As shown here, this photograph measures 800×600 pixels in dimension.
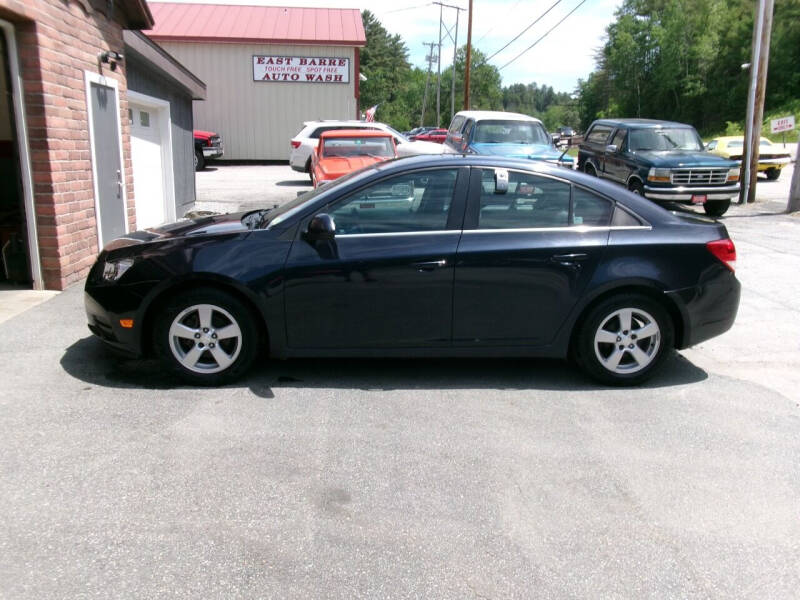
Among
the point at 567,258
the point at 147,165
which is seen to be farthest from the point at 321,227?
the point at 147,165

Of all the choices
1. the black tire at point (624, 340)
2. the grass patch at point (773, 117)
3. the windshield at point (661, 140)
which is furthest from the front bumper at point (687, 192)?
the grass patch at point (773, 117)

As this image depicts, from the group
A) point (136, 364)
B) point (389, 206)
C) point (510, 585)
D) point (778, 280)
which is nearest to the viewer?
point (510, 585)

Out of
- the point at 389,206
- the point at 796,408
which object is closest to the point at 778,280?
the point at 796,408

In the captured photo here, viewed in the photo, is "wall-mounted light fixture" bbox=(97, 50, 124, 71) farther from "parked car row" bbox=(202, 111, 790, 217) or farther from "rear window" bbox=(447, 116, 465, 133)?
"rear window" bbox=(447, 116, 465, 133)

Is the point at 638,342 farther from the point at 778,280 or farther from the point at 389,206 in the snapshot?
the point at 778,280

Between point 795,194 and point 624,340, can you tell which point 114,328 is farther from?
point 795,194

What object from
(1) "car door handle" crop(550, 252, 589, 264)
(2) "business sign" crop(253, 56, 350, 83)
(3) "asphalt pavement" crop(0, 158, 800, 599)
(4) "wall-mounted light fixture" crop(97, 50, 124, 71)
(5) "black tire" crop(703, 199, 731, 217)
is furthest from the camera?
(2) "business sign" crop(253, 56, 350, 83)

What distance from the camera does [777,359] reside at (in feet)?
19.3

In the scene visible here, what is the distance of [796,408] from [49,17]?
24.5 ft

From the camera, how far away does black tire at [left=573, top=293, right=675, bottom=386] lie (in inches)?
195

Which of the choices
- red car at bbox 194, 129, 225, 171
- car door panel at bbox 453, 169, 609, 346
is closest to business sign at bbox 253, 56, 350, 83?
red car at bbox 194, 129, 225, 171

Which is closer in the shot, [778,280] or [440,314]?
[440,314]

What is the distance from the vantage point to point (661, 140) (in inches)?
598

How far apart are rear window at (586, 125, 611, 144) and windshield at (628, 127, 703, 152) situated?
3.56 feet
